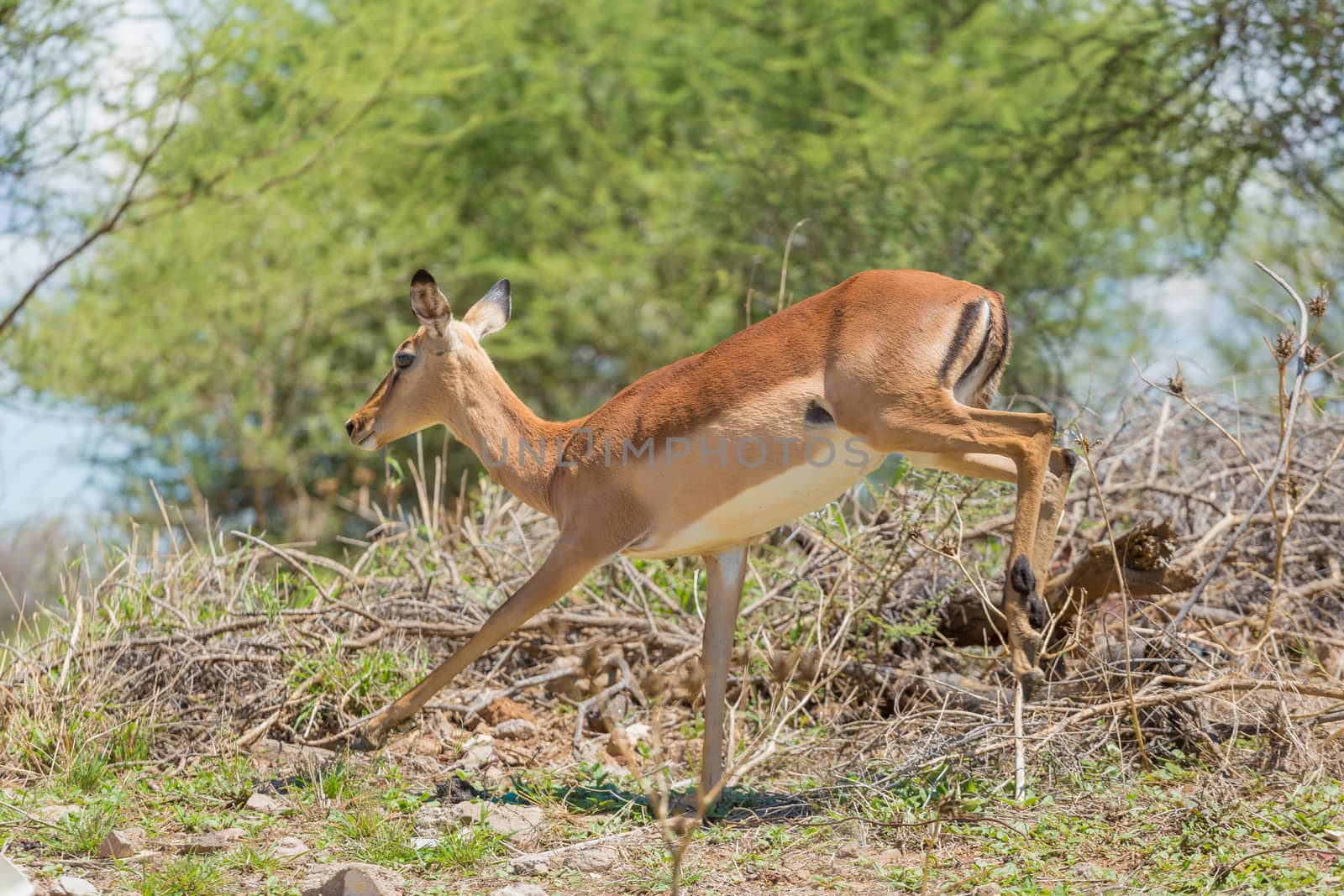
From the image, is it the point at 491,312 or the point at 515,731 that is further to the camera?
the point at 515,731

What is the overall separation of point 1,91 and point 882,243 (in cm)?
723

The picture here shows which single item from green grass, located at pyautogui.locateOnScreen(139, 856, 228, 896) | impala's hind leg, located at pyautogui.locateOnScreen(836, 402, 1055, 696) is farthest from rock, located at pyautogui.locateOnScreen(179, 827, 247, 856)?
impala's hind leg, located at pyautogui.locateOnScreen(836, 402, 1055, 696)

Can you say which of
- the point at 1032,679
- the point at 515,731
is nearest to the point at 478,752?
the point at 515,731

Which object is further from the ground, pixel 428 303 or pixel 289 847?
pixel 428 303

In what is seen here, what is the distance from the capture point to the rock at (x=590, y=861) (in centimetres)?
431

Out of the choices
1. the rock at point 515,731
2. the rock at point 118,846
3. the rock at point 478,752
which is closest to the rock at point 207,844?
the rock at point 118,846

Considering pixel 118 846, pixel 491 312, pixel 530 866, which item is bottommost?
pixel 530 866

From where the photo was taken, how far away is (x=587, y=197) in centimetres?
1900

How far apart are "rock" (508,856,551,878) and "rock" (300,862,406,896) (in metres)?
0.36

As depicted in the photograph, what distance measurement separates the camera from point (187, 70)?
10.3 metres

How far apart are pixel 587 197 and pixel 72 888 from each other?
15.8m

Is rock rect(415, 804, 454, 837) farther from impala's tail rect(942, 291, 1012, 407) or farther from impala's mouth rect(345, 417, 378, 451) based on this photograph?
impala's tail rect(942, 291, 1012, 407)

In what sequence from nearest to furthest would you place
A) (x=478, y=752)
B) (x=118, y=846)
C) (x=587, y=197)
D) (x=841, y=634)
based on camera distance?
(x=118, y=846), (x=478, y=752), (x=841, y=634), (x=587, y=197)

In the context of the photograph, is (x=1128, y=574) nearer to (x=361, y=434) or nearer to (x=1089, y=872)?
(x=1089, y=872)
